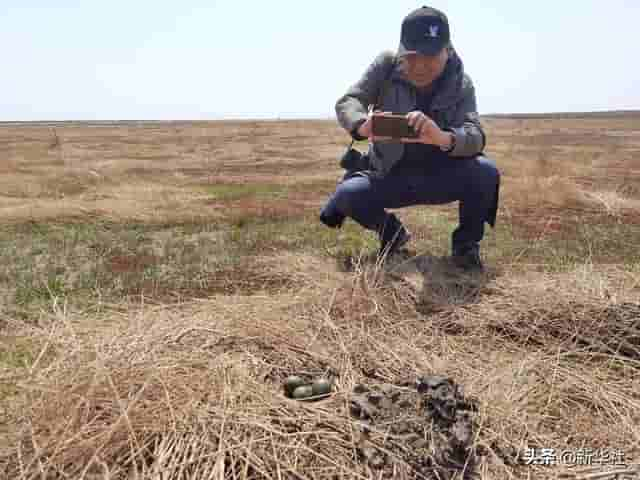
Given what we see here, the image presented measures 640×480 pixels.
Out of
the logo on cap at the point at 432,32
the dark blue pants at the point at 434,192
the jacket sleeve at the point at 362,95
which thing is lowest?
the dark blue pants at the point at 434,192

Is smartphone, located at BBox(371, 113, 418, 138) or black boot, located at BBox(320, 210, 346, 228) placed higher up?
smartphone, located at BBox(371, 113, 418, 138)

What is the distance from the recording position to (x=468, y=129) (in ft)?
10.3

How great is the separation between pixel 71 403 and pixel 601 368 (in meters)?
2.13

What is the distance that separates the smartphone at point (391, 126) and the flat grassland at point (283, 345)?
828 mm

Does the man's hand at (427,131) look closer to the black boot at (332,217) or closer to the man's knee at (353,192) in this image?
the man's knee at (353,192)

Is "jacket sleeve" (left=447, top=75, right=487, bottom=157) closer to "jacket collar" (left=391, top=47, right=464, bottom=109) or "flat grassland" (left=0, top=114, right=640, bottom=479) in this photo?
"jacket collar" (left=391, top=47, right=464, bottom=109)

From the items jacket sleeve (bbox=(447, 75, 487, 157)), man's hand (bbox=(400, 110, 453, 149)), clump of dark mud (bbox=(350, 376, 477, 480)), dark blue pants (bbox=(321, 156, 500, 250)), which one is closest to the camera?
clump of dark mud (bbox=(350, 376, 477, 480))

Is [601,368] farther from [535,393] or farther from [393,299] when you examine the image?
[393,299]

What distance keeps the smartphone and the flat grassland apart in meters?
0.83

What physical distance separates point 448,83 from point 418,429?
228 centimetres

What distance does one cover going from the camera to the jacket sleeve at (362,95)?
3230 mm

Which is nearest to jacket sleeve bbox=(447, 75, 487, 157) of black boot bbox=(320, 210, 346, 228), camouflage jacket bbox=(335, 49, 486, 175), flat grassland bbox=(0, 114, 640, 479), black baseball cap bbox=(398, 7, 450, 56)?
camouflage jacket bbox=(335, 49, 486, 175)

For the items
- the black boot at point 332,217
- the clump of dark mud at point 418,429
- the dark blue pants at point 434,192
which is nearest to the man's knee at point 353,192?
the dark blue pants at point 434,192

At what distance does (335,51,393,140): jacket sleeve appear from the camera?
10.6 ft
